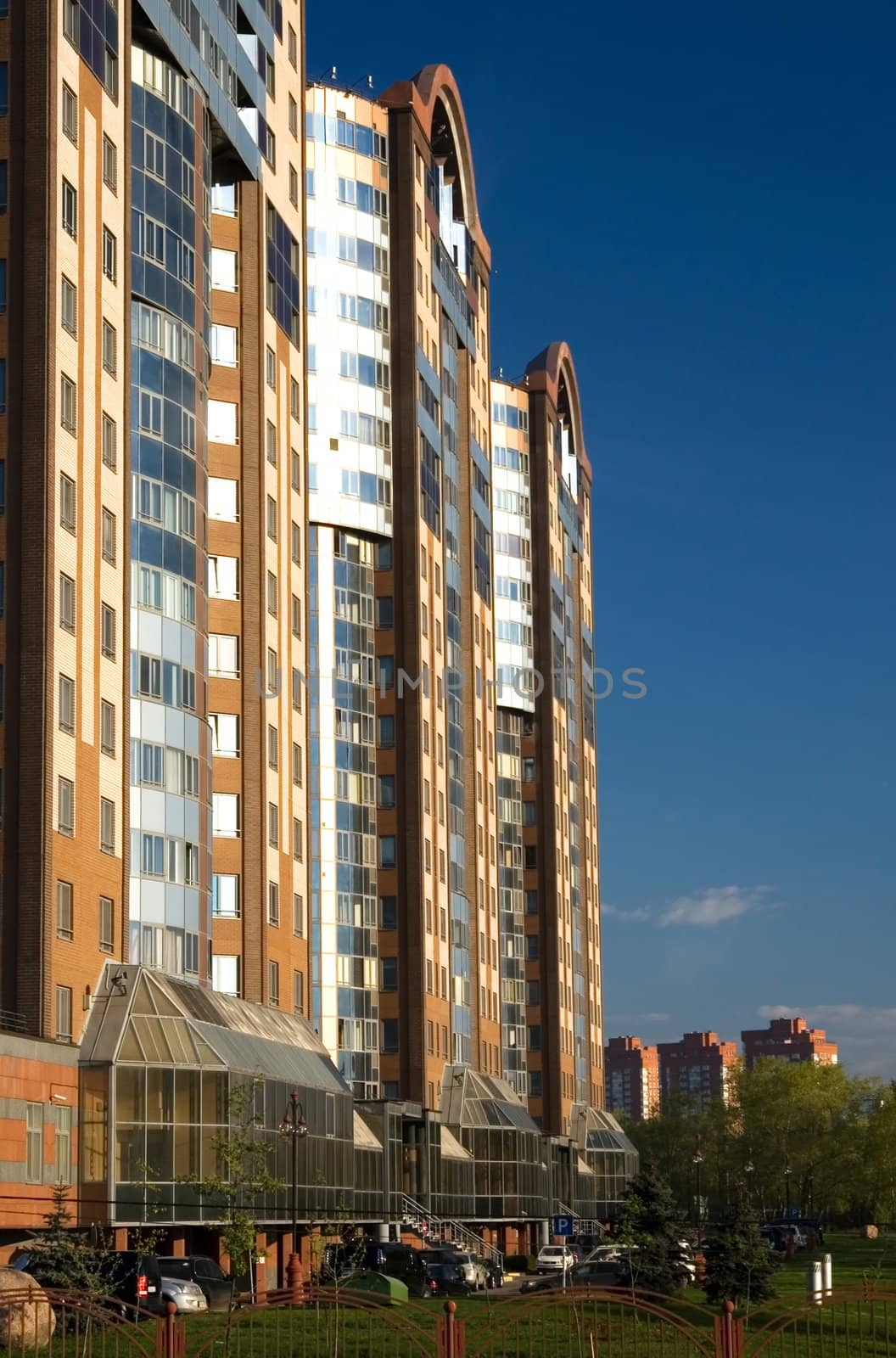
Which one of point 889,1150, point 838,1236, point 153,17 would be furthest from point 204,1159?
point 838,1236

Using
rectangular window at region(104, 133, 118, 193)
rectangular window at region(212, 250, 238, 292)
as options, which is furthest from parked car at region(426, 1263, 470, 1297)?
rectangular window at region(212, 250, 238, 292)

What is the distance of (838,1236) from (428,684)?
80165mm

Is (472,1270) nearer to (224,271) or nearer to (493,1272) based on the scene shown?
(493,1272)

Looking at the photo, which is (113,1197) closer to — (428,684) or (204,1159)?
(204,1159)

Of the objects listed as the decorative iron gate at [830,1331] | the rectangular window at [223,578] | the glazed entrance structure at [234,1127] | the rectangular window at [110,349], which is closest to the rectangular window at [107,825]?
the glazed entrance structure at [234,1127]

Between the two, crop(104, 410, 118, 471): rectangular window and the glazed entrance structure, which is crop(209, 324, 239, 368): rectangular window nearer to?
crop(104, 410, 118, 471): rectangular window

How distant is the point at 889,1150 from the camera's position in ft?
477

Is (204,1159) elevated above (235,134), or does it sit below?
below

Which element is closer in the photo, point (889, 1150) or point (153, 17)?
point (153, 17)

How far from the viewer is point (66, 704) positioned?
5878cm

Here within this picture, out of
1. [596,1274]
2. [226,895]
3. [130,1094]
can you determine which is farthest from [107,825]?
[596,1274]

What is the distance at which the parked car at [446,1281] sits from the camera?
2613 inches

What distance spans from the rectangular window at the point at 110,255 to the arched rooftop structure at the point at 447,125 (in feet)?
140

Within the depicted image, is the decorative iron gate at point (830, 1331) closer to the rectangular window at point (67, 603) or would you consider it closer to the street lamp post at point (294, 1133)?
the street lamp post at point (294, 1133)
